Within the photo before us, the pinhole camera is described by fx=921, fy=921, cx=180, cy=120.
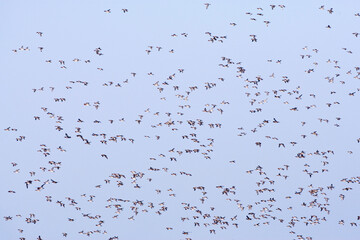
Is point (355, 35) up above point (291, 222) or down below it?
above

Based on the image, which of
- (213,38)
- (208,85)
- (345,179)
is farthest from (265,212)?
(213,38)

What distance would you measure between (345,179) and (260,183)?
9378mm

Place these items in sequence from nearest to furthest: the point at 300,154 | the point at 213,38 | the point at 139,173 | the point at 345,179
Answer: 1. the point at 213,38
2. the point at 300,154
3. the point at 345,179
4. the point at 139,173

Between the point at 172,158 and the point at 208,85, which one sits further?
the point at 172,158

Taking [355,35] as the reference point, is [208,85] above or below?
below

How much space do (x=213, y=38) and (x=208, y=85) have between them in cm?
746

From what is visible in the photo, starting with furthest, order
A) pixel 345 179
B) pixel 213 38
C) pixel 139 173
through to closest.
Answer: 1. pixel 139 173
2. pixel 345 179
3. pixel 213 38

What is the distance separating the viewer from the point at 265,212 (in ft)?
329

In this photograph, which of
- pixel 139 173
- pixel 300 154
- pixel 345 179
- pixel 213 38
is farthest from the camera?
pixel 139 173

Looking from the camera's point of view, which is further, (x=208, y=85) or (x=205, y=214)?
(x=205, y=214)

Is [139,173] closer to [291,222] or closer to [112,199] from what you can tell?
[112,199]

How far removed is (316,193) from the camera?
94.2m

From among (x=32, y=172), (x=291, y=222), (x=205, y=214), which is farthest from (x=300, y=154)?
(x=32, y=172)

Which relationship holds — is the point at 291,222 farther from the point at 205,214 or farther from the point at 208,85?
the point at 208,85
